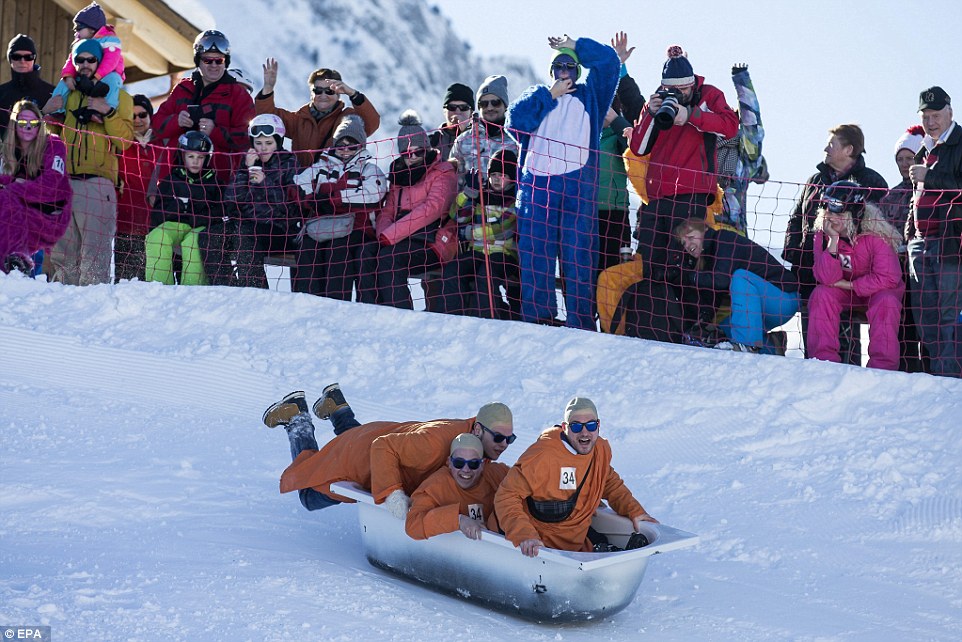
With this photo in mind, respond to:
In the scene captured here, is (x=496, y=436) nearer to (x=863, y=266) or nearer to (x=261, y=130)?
(x=863, y=266)

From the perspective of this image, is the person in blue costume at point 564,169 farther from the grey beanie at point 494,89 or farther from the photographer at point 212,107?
the photographer at point 212,107

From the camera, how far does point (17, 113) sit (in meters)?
9.36

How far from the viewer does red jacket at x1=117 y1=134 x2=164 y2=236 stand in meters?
9.93

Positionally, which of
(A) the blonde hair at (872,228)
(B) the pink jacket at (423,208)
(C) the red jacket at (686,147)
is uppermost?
(C) the red jacket at (686,147)

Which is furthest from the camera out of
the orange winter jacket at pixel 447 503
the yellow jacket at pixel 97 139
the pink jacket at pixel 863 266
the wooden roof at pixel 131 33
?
the wooden roof at pixel 131 33

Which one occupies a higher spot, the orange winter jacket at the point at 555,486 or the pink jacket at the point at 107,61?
the pink jacket at the point at 107,61

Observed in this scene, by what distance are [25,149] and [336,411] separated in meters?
4.13

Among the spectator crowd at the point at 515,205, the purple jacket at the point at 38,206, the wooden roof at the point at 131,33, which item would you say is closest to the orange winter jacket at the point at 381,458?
the spectator crowd at the point at 515,205

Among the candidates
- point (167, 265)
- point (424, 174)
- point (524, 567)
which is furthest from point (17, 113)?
point (524, 567)

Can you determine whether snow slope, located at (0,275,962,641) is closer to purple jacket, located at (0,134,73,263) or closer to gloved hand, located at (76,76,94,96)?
purple jacket, located at (0,134,73,263)

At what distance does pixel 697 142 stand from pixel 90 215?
4480 millimetres

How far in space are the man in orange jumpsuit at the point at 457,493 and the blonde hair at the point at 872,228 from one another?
11.8 feet

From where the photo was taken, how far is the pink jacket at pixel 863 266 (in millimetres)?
7926

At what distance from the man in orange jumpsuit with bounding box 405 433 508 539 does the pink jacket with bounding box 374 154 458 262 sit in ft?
12.1
